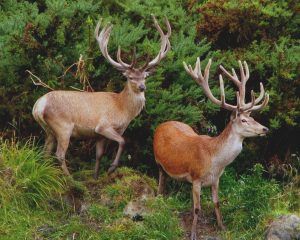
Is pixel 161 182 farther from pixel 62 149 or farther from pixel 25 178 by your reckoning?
pixel 25 178

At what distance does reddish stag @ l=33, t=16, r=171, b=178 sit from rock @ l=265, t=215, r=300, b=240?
2097 millimetres

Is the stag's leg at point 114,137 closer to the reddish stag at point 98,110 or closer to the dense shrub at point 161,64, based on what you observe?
the reddish stag at point 98,110

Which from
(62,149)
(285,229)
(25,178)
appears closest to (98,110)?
(62,149)

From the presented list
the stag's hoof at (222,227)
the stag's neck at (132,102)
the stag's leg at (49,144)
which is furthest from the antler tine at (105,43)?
the stag's hoof at (222,227)

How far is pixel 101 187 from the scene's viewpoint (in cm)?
1028

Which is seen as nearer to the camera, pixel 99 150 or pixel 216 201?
pixel 216 201

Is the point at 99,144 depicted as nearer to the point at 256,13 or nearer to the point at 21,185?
the point at 21,185

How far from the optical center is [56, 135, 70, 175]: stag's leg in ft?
33.0

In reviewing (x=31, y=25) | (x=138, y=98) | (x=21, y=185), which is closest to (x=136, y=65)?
(x=138, y=98)

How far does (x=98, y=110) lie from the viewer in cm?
1024

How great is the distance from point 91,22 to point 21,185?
2.50 meters

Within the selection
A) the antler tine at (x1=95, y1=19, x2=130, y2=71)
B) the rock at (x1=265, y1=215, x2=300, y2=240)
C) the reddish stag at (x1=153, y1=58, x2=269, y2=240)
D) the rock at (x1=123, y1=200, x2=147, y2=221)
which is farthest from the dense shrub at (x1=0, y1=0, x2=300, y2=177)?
the rock at (x1=265, y1=215, x2=300, y2=240)

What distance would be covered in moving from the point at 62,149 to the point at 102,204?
81 cm

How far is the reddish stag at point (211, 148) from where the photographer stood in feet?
31.1
